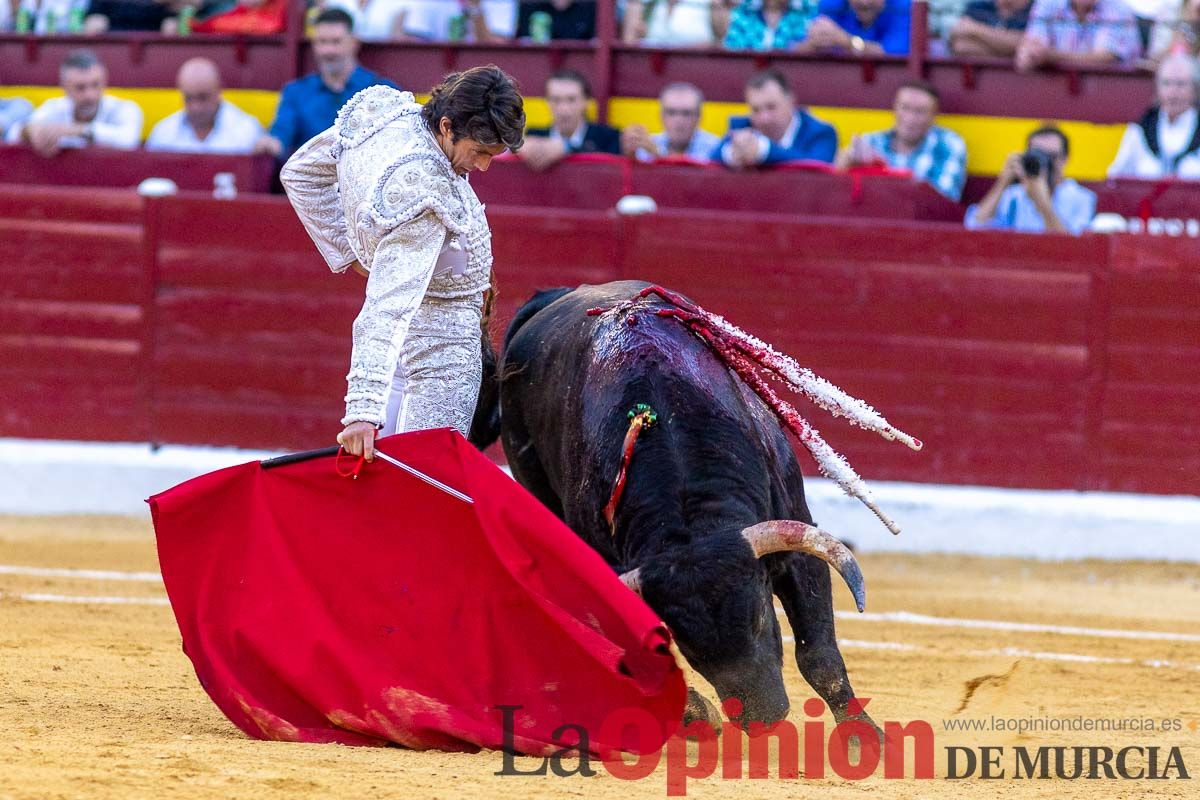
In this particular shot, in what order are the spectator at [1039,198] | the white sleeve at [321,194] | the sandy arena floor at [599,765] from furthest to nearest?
the spectator at [1039,198], the white sleeve at [321,194], the sandy arena floor at [599,765]

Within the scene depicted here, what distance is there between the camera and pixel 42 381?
7262 mm

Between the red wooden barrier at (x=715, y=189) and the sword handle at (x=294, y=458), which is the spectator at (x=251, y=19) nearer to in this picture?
the red wooden barrier at (x=715, y=189)

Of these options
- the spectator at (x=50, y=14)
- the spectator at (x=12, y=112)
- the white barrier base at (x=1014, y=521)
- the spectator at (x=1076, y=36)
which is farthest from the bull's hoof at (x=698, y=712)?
the spectator at (x=50, y=14)

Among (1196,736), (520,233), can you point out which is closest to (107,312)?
(520,233)

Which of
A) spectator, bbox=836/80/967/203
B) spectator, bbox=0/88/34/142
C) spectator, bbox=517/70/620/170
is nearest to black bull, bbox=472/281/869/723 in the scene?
spectator, bbox=517/70/620/170

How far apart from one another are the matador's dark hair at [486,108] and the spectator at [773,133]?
3.55 m

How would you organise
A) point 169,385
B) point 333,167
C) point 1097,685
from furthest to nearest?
point 169,385 < point 1097,685 < point 333,167

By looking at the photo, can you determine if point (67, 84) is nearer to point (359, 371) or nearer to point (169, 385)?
point (169, 385)

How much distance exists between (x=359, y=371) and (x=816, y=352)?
3794mm

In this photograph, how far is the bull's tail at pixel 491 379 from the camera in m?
4.05

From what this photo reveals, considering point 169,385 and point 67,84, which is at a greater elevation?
point 67,84

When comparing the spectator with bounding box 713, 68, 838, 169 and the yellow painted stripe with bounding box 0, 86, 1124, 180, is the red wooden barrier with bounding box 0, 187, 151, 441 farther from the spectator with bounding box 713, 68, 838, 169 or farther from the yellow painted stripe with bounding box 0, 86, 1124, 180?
the spectator with bounding box 713, 68, 838, 169

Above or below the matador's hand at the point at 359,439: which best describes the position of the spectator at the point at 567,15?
above

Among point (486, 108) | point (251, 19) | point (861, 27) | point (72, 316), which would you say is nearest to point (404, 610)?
point (486, 108)
